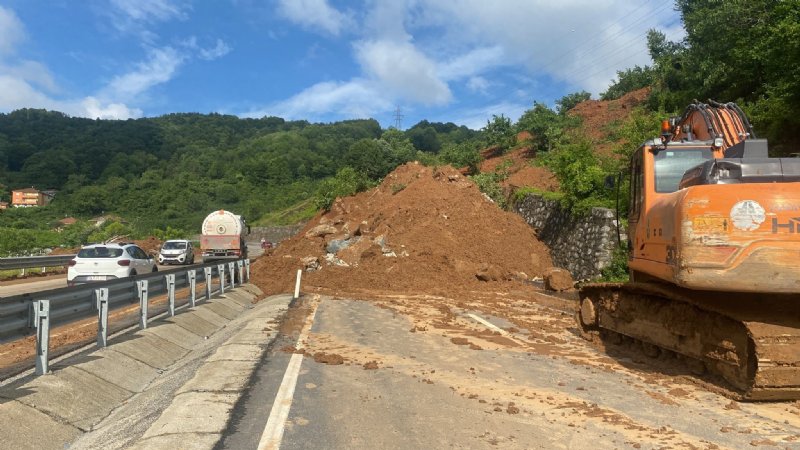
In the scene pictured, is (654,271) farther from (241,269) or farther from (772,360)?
(241,269)

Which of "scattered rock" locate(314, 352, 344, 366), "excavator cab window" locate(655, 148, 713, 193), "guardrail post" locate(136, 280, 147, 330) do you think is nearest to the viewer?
"scattered rock" locate(314, 352, 344, 366)

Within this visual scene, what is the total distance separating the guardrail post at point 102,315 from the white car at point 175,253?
32635 millimetres

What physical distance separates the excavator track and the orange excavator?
0.4 inches

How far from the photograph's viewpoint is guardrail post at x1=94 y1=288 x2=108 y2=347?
28.2 feet

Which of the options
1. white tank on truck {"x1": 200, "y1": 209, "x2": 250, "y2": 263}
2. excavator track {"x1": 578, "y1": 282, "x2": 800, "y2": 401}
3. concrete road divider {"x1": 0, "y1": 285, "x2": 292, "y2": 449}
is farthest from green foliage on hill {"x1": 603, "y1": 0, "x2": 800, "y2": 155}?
white tank on truck {"x1": 200, "y1": 209, "x2": 250, "y2": 263}

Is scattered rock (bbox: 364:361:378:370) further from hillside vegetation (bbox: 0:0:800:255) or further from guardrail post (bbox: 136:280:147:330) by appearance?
hillside vegetation (bbox: 0:0:800:255)

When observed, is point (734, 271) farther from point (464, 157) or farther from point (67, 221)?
point (67, 221)

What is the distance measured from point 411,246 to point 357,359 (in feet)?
53.8

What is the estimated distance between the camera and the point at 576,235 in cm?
2503

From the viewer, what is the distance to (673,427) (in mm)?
5926

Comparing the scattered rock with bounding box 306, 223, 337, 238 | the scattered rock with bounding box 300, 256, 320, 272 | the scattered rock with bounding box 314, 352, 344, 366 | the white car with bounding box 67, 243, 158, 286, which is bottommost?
the scattered rock with bounding box 314, 352, 344, 366

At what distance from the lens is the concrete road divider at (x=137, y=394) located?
550cm

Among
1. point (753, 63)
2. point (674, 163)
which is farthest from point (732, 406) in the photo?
point (753, 63)

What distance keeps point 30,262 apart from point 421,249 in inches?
816
